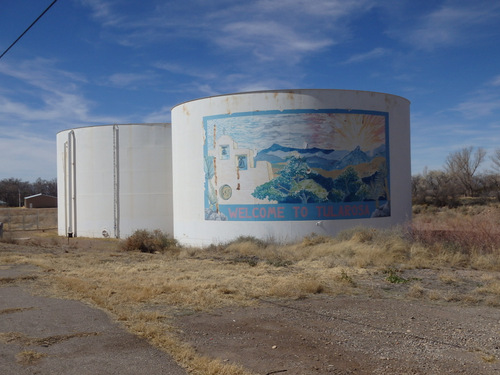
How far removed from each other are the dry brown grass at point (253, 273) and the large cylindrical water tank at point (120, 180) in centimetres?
766

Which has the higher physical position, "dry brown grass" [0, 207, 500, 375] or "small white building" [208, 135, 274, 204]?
"small white building" [208, 135, 274, 204]

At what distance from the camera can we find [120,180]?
101 ft

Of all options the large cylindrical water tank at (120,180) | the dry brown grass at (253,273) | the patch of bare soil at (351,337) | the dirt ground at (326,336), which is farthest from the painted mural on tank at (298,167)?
the patch of bare soil at (351,337)

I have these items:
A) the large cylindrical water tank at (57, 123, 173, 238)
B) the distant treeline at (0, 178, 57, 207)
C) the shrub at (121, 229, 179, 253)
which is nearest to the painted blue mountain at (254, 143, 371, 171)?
the shrub at (121, 229, 179, 253)

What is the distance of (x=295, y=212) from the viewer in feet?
71.1

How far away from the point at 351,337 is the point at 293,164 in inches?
561

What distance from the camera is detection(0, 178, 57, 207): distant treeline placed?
313 feet

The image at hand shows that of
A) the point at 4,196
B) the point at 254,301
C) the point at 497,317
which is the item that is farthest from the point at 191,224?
the point at 4,196

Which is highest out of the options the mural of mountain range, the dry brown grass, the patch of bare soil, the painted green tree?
the mural of mountain range

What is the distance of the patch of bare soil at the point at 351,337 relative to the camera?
21.4ft

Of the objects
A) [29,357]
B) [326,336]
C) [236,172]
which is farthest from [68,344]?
[236,172]

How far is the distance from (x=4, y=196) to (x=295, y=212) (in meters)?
88.0

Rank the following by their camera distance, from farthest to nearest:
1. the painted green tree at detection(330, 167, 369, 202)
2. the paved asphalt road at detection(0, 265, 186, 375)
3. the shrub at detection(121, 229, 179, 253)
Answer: the shrub at detection(121, 229, 179, 253) → the painted green tree at detection(330, 167, 369, 202) → the paved asphalt road at detection(0, 265, 186, 375)

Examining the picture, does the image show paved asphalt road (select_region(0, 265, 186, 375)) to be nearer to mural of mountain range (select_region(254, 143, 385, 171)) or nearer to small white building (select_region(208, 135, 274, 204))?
small white building (select_region(208, 135, 274, 204))
